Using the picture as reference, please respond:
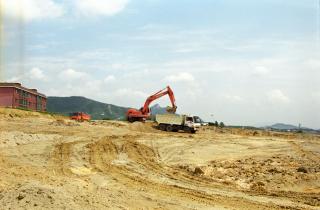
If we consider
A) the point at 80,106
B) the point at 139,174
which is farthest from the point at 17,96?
the point at 80,106

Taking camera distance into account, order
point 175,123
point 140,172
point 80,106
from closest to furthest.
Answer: point 140,172 → point 175,123 → point 80,106

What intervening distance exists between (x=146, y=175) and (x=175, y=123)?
29.9 metres

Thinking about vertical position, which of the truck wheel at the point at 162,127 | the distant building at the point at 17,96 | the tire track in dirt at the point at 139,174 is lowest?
the tire track in dirt at the point at 139,174

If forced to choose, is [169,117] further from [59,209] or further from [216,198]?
[59,209]

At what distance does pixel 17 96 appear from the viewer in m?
68.6

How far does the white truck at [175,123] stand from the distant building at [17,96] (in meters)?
26.9

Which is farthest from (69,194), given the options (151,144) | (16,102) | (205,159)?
(16,102)

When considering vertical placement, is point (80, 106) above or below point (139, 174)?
above

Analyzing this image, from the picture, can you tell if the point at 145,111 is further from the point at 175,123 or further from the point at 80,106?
the point at 80,106

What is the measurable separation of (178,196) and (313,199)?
16.7 ft

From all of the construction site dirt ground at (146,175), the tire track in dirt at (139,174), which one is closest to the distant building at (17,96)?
the construction site dirt ground at (146,175)

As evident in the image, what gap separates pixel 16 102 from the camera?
223ft

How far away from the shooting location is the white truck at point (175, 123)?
49281mm

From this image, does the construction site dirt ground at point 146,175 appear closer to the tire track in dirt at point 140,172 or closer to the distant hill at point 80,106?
the tire track in dirt at point 140,172
